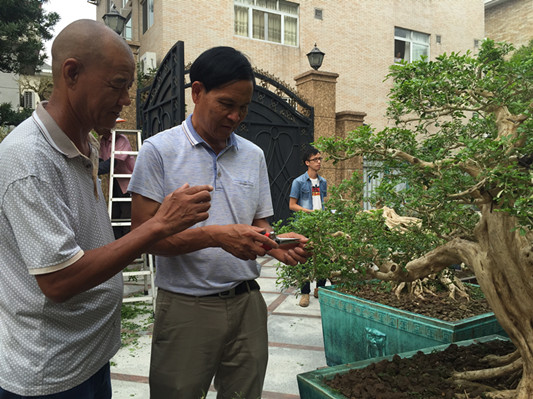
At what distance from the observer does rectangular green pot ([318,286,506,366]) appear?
278cm

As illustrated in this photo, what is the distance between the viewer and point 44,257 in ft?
3.59

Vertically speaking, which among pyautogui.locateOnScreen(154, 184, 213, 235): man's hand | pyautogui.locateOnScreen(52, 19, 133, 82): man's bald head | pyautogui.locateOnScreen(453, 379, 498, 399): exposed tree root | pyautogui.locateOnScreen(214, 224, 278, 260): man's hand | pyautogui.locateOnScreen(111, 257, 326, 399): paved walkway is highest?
pyautogui.locateOnScreen(52, 19, 133, 82): man's bald head

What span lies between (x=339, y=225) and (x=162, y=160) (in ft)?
3.41

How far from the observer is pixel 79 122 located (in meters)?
1.31

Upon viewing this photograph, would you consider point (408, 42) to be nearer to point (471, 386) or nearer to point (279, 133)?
point (279, 133)

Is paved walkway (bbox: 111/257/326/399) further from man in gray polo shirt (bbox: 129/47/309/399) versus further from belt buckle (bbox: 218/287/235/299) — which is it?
belt buckle (bbox: 218/287/235/299)

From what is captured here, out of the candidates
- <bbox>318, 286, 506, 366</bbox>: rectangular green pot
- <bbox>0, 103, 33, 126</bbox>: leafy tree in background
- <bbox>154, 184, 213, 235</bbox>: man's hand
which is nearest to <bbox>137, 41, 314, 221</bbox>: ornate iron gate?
→ <bbox>318, 286, 506, 366</bbox>: rectangular green pot

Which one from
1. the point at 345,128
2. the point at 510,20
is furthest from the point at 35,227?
the point at 510,20

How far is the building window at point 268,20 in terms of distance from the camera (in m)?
12.7

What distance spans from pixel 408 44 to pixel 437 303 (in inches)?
571

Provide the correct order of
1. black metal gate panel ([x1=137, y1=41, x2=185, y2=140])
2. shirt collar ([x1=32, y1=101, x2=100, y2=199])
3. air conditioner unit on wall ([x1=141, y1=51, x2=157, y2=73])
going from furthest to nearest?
air conditioner unit on wall ([x1=141, y1=51, x2=157, y2=73]), black metal gate panel ([x1=137, y1=41, x2=185, y2=140]), shirt collar ([x1=32, y1=101, x2=100, y2=199])

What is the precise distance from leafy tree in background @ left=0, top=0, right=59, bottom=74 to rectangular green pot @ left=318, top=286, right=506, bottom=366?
12274mm

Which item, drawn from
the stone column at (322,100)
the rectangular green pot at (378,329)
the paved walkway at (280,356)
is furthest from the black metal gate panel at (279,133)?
the rectangular green pot at (378,329)

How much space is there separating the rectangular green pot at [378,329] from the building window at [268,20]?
35.8 feet
